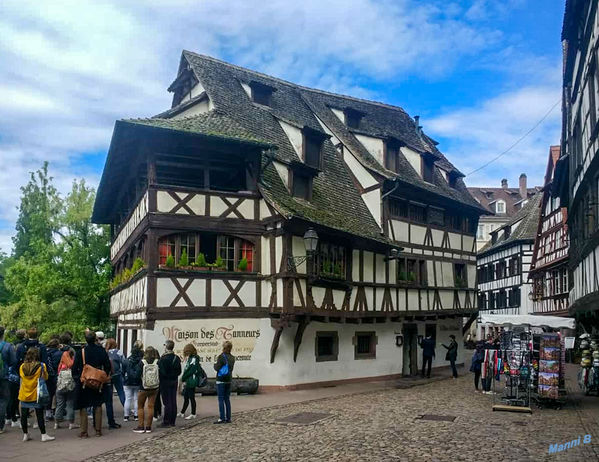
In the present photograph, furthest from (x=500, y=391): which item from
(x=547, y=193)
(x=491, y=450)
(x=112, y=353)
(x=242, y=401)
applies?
(x=547, y=193)

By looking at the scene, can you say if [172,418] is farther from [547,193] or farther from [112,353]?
[547,193]

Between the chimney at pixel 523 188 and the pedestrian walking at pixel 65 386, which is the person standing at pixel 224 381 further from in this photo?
the chimney at pixel 523 188

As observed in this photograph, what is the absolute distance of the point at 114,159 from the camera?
21.9m

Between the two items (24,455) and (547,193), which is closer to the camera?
(24,455)

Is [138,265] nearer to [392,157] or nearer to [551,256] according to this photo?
[392,157]

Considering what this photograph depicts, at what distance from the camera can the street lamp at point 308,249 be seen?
18.6 m

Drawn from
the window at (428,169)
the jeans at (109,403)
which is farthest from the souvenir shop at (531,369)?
the window at (428,169)

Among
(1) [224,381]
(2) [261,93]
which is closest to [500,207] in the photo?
(2) [261,93]

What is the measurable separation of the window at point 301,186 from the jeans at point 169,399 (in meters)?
10.4

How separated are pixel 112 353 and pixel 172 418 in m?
1.86

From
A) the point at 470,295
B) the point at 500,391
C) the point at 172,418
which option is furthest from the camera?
the point at 470,295

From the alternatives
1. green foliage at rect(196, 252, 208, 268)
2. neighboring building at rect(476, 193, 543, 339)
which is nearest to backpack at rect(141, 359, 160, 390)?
green foliage at rect(196, 252, 208, 268)

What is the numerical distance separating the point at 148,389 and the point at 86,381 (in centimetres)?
117

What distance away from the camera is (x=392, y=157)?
90.6 ft
